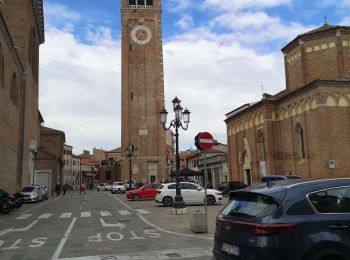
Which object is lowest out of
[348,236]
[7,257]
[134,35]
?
[7,257]

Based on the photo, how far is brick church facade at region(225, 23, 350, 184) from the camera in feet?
111

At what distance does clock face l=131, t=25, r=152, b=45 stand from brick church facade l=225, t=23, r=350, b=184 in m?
35.5

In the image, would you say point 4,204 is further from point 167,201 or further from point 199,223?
point 199,223

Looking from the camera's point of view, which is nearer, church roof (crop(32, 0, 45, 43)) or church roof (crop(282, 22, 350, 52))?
church roof (crop(282, 22, 350, 52))

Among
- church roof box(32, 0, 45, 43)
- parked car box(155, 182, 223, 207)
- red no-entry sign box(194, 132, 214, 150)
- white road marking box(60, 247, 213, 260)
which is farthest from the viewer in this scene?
church roof box(32, 0, 45, 43)

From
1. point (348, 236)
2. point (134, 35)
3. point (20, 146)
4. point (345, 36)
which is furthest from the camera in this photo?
point (134, 35)

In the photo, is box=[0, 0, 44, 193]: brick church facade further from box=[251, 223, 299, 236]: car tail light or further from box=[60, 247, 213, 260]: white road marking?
box=[251, 223, 299, 236]: car tail light

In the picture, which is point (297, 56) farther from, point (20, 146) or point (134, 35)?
point (134, 35)

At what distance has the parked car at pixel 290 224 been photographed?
514cm

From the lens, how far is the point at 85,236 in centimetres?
1349

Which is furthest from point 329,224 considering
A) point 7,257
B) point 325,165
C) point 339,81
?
point 339,81

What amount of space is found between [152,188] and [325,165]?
45.7 feet

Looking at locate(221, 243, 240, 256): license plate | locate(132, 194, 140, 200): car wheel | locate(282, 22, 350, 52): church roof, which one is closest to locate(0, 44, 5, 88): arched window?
locate(132, 194, 140, 200): car wheel

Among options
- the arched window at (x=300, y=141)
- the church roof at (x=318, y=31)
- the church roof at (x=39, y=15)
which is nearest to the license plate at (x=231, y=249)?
the arched window at (x=300, y=141)
